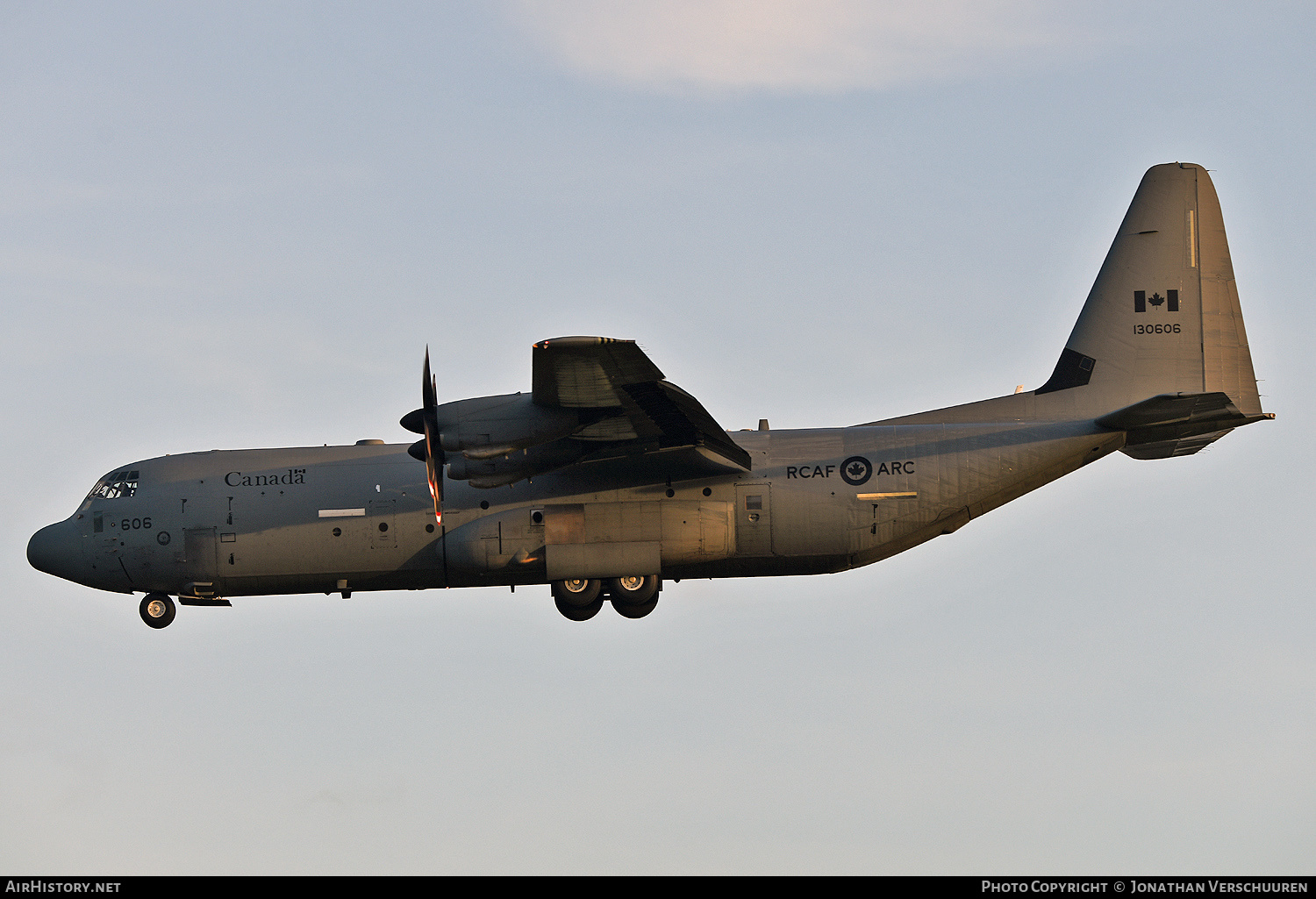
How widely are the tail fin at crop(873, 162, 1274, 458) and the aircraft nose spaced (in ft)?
47.3

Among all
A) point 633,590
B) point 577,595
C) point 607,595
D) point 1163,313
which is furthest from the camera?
point 1163,313

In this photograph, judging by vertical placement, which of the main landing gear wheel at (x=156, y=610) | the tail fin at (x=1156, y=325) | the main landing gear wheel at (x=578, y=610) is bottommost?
the main landing gear wheel at (x=578, y=610)

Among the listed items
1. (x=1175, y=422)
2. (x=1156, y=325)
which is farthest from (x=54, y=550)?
(x=1156, y=325)

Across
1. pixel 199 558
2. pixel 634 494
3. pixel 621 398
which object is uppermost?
pixel 621 398

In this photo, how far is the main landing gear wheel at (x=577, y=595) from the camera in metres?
24.7

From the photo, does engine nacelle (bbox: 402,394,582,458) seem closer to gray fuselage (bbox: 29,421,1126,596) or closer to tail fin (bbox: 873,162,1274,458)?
gray fuselage (bbox: 29,421,1126,596)

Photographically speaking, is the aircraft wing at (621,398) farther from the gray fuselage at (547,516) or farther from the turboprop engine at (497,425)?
the gray fuselage at (547,516)

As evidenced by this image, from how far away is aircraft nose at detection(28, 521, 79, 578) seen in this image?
25438mm

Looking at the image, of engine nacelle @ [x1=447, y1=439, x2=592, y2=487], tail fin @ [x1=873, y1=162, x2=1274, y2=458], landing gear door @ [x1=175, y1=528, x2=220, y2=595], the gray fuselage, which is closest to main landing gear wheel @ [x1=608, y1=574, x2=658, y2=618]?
the gray fuselage

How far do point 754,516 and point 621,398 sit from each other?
3.73 m

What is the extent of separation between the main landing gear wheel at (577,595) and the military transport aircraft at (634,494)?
0.11ft

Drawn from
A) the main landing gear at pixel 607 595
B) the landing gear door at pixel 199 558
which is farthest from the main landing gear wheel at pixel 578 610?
the landing gear door at pixel 199 558

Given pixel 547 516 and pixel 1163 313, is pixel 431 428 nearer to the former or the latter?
pixel 547 516

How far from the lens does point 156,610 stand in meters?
25.6
